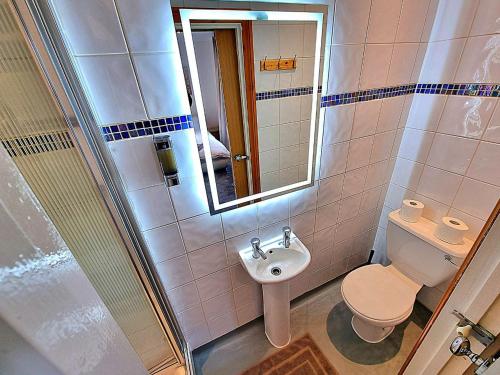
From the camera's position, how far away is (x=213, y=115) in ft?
3.43

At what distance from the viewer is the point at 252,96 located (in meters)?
1.19

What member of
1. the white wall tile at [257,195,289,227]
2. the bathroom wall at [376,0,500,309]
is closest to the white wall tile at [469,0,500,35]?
the bathroom wall at [376,0,500,309]

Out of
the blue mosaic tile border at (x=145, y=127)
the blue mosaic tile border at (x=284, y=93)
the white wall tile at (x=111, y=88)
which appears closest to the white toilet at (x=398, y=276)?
the blue mosaic tile border at (x=284, y=93)

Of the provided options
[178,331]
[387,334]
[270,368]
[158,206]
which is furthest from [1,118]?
[387,334]

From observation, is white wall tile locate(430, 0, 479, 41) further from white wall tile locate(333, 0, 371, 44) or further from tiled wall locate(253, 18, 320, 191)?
tiled wall locate(253, 18, 320, 191)

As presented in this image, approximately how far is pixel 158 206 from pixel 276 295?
2.91 ft

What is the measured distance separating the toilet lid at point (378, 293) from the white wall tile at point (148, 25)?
64.7 inches

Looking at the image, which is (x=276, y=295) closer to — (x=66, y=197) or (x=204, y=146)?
(x=204, y=146)

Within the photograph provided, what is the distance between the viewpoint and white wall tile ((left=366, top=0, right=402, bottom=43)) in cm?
112

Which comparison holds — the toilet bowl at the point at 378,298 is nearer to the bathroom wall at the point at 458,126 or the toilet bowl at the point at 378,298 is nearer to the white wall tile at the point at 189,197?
the bathroom wall at the point at 458,126

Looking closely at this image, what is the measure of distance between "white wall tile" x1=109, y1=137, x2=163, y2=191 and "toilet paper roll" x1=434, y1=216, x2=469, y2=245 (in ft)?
5.20

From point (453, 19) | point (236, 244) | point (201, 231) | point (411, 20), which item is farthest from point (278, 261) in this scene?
point (453, 19)

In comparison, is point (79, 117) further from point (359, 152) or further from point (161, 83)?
point (359, 152)

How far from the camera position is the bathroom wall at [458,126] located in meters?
1.14
